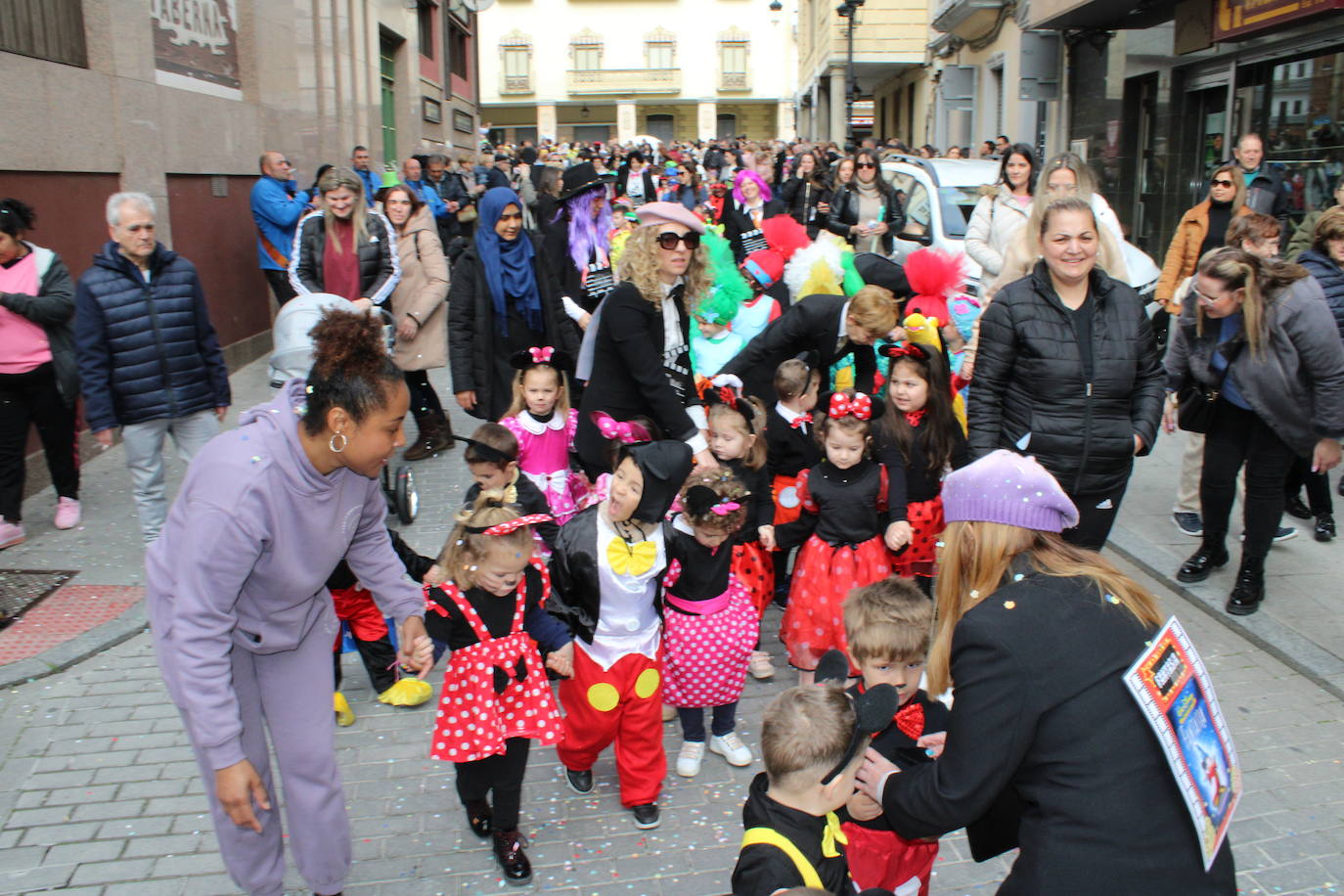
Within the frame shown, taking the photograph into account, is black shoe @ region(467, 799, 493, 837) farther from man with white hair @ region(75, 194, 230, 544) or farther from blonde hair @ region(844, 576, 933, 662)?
man with white hair @ region(75, 194, 230, 544)

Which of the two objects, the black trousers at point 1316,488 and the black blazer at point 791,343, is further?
the black trousers at point 1316,488

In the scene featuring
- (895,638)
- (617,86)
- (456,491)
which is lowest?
(456,491)

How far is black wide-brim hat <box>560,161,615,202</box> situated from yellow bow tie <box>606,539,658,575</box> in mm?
4322

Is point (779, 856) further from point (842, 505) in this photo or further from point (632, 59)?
point (632, 59)

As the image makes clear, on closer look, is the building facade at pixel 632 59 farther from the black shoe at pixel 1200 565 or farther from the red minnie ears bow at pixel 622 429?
the red minnie ears bow at pixel 622 429

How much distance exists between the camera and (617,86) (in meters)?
65.5

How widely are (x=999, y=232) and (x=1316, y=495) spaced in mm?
2721

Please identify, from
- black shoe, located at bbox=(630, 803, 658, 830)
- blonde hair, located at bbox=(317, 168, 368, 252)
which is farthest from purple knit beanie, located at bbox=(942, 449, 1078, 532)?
blonde hair, located at bbox=(317, 168, 368, 252)

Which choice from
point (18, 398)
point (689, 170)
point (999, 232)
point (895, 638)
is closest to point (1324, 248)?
point (999, 232)

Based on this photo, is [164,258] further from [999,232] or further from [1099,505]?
[999,232]

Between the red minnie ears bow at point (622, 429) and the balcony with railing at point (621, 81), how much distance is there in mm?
64546

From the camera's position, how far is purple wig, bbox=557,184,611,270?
24.5ft

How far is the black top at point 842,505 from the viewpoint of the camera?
473cm

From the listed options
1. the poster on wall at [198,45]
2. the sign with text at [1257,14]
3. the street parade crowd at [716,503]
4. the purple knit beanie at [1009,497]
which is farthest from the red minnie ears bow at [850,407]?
the sign with text at [1257,14]
